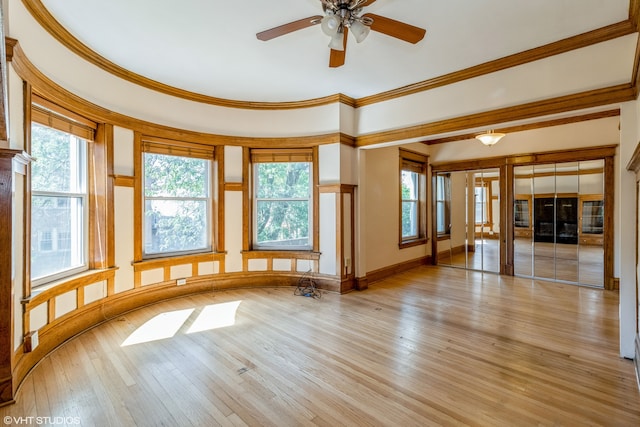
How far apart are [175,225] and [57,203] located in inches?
60.1

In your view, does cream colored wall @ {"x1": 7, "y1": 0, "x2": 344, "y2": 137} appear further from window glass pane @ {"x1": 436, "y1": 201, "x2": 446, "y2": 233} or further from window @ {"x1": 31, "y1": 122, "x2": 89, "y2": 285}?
window glass pane @ {"x1": 436, "y1": 201, "x2": 446, "y2": 233}

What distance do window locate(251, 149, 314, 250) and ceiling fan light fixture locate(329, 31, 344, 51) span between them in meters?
2.55

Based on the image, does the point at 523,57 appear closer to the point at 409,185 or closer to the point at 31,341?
the point at 409,185

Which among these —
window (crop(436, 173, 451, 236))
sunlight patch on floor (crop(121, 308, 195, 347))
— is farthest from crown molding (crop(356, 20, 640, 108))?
sunlight patch on floor (crop(121, 308, 195, 347))

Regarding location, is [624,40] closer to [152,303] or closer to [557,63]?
[557,63]

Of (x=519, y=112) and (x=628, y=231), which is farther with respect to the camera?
(x=519, y=112)

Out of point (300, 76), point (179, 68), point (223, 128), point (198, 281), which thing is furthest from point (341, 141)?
point (198, 281)

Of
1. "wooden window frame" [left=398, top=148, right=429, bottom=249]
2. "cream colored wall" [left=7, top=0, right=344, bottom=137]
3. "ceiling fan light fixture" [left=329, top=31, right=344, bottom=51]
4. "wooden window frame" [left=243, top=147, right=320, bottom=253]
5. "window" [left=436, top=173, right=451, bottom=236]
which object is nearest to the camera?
"ceiling fan light fixture" [left=329, top=31, right=344, bottom=51]

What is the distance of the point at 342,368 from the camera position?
104 inches

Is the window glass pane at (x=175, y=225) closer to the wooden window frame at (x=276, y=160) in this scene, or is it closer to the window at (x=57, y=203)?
the wooden window frame at (x=276, y=160)

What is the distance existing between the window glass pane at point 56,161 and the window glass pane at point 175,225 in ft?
3.06

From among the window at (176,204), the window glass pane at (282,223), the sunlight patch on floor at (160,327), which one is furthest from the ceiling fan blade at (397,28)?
the sunlight patch on floor at (160,327)

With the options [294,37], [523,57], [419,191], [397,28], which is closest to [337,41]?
[397,28]

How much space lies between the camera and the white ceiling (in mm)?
2570
